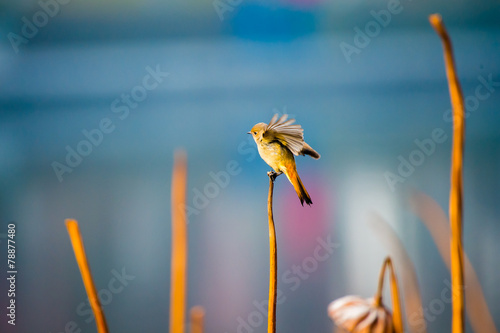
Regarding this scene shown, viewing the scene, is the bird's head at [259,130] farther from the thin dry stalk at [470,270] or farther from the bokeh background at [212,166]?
the bokeh background at [212,166]

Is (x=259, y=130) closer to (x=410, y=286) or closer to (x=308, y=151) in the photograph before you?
(x=308, y=151)

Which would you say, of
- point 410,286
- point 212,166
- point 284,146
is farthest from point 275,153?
point 212,166

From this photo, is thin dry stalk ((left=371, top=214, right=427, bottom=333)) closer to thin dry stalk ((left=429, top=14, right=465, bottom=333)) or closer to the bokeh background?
thin dry stalk ((left=429, top=14, right=465, bottom=333))

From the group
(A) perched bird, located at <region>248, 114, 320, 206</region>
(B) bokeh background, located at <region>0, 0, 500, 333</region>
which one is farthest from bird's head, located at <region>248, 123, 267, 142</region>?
(B) bokeh background, located at <region>0, 0, 500, 333</region>

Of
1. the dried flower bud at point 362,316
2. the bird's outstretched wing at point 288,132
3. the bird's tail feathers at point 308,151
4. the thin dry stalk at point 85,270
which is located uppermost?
the bird's outstretched wing at point 288,132

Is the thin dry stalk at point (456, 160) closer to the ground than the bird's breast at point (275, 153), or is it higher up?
closer to the ground

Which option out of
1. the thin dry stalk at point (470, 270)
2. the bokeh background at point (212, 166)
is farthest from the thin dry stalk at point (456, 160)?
the bokeh background at point (212, 166)
